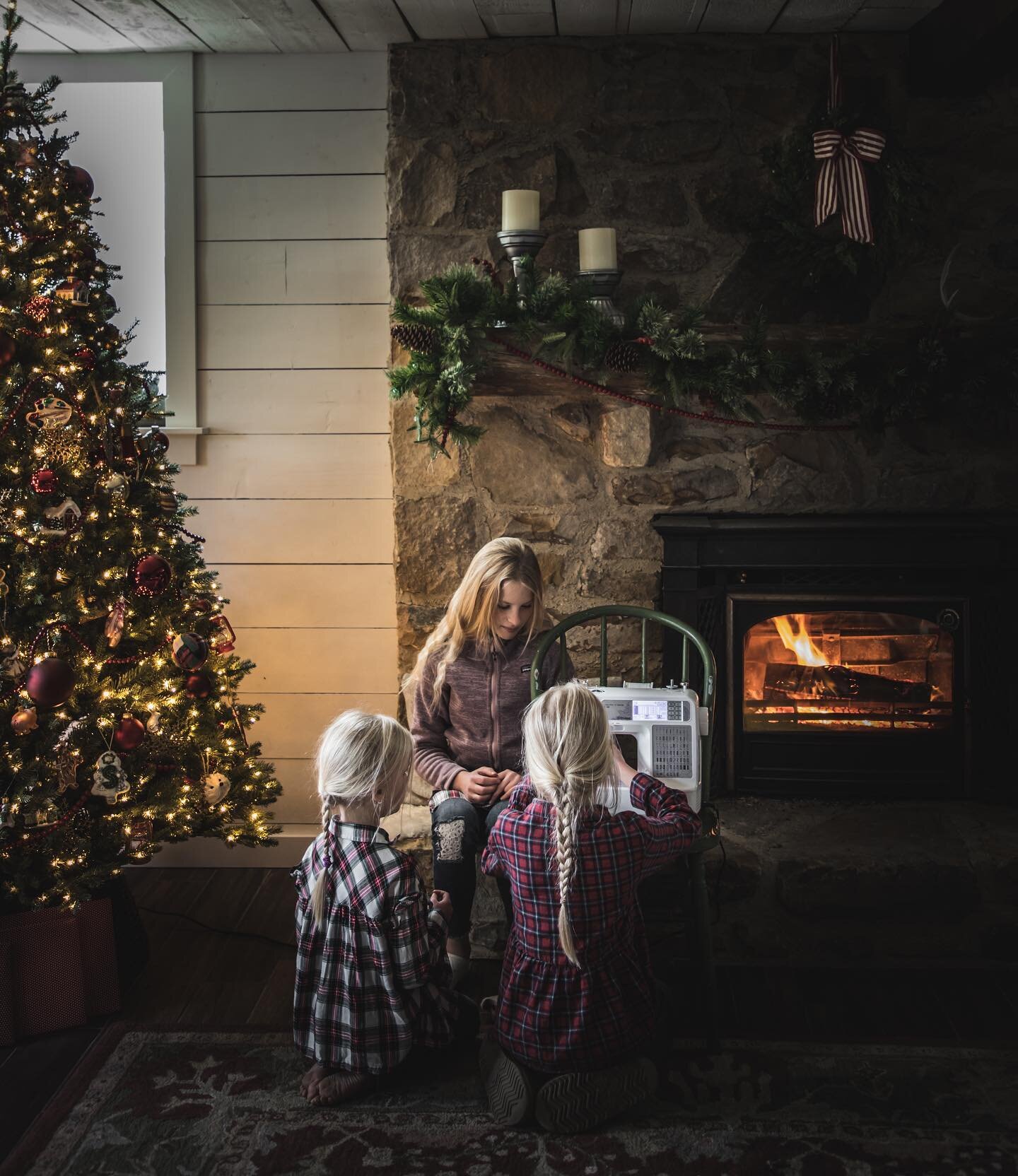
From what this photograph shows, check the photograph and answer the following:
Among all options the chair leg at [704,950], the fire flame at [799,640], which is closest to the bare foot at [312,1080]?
the chair leg at [704,950]

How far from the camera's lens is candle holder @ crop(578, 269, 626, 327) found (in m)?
2.87

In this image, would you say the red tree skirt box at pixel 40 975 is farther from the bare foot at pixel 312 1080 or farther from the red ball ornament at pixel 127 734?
the bare foot at pixel 312 1080

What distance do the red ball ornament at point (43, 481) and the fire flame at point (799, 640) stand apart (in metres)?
1.91

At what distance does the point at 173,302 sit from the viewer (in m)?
3.18

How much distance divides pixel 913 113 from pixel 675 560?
1370mm

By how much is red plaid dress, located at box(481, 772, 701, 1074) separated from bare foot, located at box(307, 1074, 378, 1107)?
312 mm

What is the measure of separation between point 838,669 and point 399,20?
6.96 feet

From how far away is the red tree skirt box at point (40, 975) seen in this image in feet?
7.88

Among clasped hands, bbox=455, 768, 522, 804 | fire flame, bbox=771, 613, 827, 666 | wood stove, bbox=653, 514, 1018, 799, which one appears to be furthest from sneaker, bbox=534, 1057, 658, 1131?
fire flame, bbox=771, 613, 827, 666

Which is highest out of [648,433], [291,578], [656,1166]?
[648,433]

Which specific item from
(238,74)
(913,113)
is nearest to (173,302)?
(238,74)

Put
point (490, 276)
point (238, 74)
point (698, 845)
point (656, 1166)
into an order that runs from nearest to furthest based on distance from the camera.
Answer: point (656, 1166) < point (698, 845) < point (490, 276) < point (238, 74)

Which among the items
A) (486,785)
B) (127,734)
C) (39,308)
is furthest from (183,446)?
(486,785)

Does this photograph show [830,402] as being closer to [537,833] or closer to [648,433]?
[648,433]
